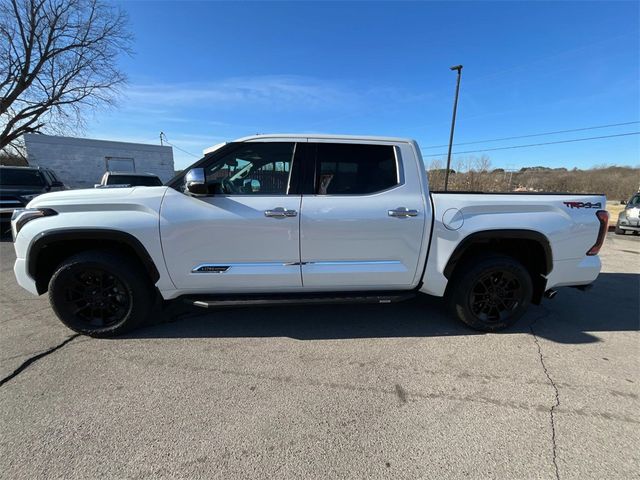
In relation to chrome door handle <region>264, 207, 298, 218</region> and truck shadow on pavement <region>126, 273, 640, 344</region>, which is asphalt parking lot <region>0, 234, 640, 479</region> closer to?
truck shadow on pavement <region>126, 273, 640, 344</region>

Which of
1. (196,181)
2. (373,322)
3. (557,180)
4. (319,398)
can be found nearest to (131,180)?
(196,181)

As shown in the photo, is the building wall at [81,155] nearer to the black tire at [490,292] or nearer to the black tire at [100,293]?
the black tire at [100,293]

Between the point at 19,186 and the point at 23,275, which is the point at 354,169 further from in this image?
the point at 19,186

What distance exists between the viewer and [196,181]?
9.14 ft

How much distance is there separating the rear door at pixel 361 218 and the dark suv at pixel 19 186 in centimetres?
939

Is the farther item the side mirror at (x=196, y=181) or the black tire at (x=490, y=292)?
the black tire at (x=490, y=292)

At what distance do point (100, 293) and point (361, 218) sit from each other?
2.60 metres

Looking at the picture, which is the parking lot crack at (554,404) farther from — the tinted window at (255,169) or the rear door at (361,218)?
the tinted window at (255,169)

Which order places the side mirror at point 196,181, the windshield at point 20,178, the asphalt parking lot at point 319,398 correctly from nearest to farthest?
the asphalt parking lot at point 319,398 < the side mirror at point 196,181 < the windshield at point 20,178

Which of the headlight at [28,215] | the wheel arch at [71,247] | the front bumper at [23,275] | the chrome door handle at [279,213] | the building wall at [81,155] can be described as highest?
the building wall at [81,155]

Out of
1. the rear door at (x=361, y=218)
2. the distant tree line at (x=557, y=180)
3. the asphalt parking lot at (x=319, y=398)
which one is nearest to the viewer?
the asphalt parking lot at (x=319, y=398)

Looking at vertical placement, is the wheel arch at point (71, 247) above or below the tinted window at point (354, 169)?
below

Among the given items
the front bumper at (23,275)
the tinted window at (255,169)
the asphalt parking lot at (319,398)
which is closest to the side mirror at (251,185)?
the tinted window at (255,169)

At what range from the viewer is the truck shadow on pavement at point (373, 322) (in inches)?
131
